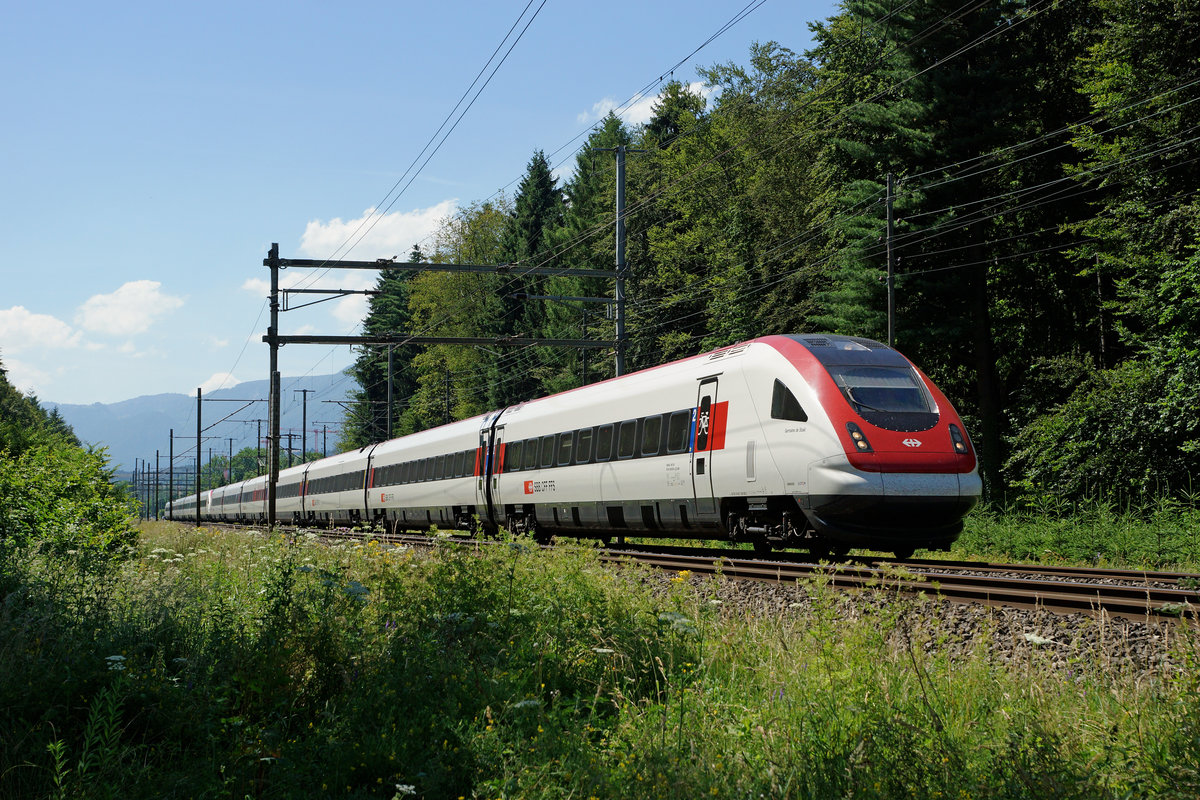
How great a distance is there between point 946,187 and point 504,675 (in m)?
26.3

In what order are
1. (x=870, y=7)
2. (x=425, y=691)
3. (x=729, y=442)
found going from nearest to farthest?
(x=425, y=691)
(x=729, y=442)
(x=870, y=7)

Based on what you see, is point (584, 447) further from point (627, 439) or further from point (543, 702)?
point (543, 702)

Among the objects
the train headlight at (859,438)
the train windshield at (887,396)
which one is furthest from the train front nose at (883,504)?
the train windshield at (887,396)

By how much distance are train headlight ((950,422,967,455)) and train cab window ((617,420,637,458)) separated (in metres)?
5.79

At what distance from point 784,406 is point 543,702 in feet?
25.8

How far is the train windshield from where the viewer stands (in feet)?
43.4

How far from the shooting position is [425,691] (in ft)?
22.4

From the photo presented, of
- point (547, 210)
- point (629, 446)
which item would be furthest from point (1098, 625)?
point (547, 210)

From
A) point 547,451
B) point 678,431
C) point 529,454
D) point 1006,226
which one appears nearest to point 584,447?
point 547,451

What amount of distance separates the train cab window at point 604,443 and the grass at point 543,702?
926cm

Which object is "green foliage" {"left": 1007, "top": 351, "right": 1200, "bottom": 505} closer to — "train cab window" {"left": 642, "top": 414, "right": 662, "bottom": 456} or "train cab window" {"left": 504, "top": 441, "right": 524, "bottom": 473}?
"train cab window" {"left": 642, "top": 414, "right": 662, "bottom": 456}

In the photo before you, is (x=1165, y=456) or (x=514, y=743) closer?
(x=514, y=743)

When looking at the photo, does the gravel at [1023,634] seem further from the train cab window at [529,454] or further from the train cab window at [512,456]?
the train cab window at [512,456]

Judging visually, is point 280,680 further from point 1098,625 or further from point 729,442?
point 729,442
